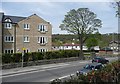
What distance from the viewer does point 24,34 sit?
55969 mm

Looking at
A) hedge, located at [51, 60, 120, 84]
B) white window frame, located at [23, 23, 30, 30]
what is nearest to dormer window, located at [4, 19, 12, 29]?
white window frame, located at [23, 23, 30, 30]

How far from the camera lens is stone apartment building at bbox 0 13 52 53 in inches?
2071

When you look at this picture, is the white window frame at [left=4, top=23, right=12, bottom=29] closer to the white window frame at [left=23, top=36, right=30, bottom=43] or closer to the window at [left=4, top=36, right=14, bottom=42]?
the window at [left=4, top=36, right=14, bottom=42]

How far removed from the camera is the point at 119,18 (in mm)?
19297

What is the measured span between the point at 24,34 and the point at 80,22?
2443 centimetres

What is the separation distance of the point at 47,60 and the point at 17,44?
51.0 ft

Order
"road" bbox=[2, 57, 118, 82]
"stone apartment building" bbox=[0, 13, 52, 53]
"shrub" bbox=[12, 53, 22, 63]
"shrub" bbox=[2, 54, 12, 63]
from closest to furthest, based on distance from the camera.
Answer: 1. "road" bbox=[2, 57, 118, 82]
2. "shrub" bbox=[2, 54, 12, 63]
3. "shrub" bbox=[12, 53, 22, 63]
4. "stone apartment building" bbox=[0, 13, 52, 53]

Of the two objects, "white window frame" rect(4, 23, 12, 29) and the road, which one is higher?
"white window frame" rect(4, 23, 12, 29)

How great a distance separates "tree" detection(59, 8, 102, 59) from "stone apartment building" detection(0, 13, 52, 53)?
53.4 feet

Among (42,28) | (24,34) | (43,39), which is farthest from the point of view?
(42,28)

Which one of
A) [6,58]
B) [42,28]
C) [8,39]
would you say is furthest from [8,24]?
[6,58]

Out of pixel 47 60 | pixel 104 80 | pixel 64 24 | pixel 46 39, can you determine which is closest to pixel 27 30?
pixel 46 39

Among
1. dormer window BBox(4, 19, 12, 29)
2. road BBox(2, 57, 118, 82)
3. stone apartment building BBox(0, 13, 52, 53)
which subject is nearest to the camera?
road BBox(2, 57, 118, 82)

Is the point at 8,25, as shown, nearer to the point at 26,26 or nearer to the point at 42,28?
the point at 26,26
